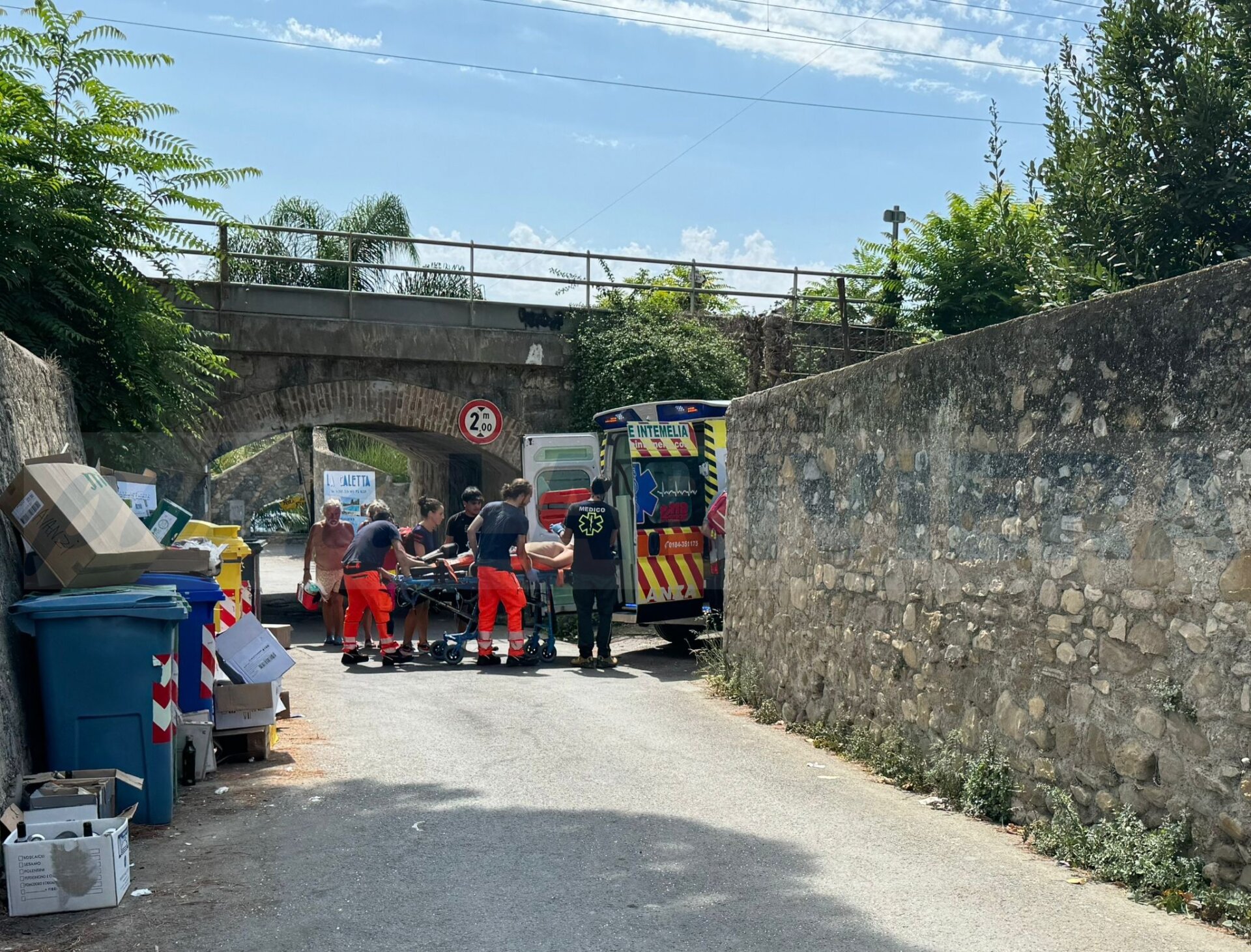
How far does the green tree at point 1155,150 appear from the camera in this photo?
11359 mm

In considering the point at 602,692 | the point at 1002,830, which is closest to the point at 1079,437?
the point at 1002,830

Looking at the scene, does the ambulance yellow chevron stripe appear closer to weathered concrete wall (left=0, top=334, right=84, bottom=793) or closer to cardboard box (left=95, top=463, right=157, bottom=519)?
cardboard box (left=95, top=463, right=157, bottom=519)

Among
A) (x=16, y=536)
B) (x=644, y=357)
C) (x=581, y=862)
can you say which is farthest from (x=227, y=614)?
(x=644, y=357)

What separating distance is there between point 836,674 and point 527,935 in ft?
14.1

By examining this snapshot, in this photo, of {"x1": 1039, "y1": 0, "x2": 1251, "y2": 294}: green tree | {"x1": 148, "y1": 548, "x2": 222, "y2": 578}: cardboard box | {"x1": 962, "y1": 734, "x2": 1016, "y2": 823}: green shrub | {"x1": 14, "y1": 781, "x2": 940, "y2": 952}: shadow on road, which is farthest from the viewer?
{"x1": 1039, "y1": 0, "x2": 1251, "y2": 294}: green tree

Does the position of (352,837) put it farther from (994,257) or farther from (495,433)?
(994,257)

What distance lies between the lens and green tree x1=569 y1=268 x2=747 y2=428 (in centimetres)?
1906

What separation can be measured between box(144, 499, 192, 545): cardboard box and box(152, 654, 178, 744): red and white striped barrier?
295 centimetres

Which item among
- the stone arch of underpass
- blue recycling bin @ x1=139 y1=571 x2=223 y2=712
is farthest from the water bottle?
the stone arch of underpass

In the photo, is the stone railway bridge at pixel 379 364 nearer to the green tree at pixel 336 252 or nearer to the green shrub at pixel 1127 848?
the green tree at pixel 336 252

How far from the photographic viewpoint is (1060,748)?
18.9ft

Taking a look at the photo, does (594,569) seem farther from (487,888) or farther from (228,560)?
(487,888)

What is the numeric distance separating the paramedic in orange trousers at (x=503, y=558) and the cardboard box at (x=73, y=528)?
553 cm

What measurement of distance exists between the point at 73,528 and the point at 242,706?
1968 mm
